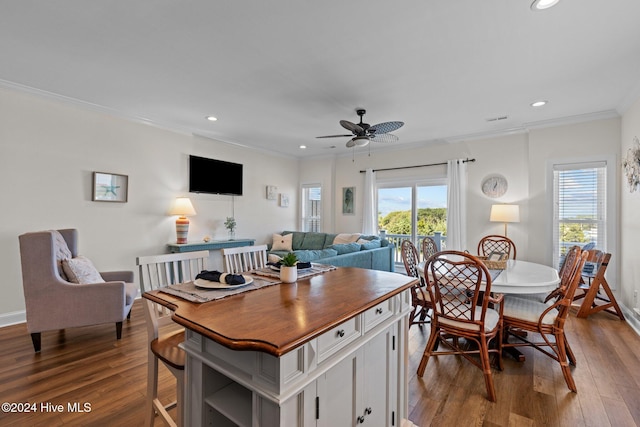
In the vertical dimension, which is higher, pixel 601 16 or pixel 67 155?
pixel 601 16

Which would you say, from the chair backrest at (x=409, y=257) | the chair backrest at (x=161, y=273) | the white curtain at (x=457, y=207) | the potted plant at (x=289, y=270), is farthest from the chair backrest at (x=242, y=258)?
the white curtain at (x=457, y=207)

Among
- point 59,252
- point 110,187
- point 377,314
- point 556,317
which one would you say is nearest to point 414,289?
point 556,317

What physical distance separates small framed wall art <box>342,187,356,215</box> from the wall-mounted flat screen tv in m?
2.28

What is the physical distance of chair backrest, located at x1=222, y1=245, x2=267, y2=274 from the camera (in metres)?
2.21

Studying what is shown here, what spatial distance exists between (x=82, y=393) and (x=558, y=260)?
18.8 ft

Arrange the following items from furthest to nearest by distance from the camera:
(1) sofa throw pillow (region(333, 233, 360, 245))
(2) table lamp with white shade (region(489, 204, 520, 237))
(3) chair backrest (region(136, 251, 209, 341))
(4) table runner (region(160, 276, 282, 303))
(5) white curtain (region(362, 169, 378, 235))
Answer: (5) white curtain (region(362, 169, 378, 235))
(1) sofa throw pillow (region(333, 233, 360, 245))
(2) table lamp with white shade (region(489, 204, 520, 237))
(3) chair backrest (region(136, 251, 209, 341))
(4) table runner (region(160, 276, 282, 303))

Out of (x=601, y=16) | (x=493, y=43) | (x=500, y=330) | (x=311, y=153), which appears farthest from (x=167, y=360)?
(x=311, y=153)

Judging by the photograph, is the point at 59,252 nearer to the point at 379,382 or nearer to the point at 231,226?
the point at 231,226

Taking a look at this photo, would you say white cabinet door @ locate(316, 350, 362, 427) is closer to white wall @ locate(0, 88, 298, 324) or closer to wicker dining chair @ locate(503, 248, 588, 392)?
wicker dining chair @ locate(503, 248, 588, 392)

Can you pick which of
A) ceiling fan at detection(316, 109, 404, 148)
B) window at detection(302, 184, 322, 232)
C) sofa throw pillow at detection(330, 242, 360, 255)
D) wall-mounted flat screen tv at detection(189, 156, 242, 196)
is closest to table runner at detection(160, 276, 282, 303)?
ceiling fan at detection(316, 109, 404, 148)

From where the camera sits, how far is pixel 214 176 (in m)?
5.30

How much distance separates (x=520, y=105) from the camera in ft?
12.1

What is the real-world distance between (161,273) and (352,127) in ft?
8.24

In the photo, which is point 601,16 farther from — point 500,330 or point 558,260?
point 558,260
